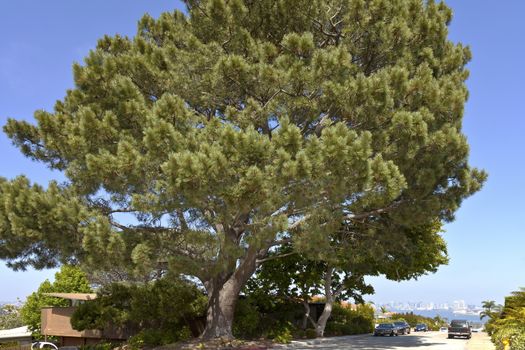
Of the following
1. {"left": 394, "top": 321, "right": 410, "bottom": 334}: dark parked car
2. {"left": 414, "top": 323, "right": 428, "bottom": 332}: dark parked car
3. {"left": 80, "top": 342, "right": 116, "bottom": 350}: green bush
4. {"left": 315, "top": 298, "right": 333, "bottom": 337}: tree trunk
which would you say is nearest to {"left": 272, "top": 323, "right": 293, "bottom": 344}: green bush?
{"left": 315, "top": 298, "right": 333, "bottom": 337}: tree trunk

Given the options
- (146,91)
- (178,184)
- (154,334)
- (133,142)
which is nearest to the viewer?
(178,184)

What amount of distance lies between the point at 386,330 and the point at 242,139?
2412cm

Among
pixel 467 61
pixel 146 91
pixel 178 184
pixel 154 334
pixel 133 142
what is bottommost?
pixel 154 334

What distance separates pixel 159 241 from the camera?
1695 cm

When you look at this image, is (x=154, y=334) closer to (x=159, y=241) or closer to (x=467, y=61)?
(x=159, y=241)

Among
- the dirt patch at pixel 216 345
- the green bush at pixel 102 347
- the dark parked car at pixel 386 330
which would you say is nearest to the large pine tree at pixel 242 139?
the dirt patch at pixel 216 345

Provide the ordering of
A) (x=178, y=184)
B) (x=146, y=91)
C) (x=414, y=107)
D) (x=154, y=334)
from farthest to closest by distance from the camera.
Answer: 1. (x=154, y=334)
2. (x=146, y=91)
3. (x=414, y=107)
4. (x=178, y=184)

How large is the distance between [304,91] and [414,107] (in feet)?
13.1

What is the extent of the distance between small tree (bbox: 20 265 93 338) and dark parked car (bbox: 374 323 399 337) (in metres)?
19.5

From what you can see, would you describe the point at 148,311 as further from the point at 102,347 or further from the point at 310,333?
the point at 310,333

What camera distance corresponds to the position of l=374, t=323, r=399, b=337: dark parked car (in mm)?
33375

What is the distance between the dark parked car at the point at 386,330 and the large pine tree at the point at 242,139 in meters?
15.1

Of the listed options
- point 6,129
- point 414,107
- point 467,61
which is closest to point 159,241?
point 6,129

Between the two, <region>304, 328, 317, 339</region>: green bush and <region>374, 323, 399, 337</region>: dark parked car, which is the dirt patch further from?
<region>374, 323, 399, 337</region>: dark parked car
